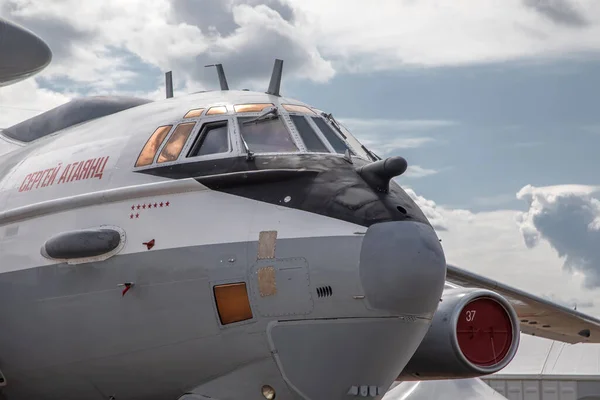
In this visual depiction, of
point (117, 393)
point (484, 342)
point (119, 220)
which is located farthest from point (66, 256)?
point (484, 342)

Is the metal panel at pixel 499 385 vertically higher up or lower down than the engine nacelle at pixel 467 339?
higher up

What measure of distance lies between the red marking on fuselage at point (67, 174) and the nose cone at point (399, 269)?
9.74 feet

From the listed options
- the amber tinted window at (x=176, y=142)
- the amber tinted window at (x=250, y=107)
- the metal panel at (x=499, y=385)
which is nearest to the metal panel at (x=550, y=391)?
the metal panel at (x=499, y=385)

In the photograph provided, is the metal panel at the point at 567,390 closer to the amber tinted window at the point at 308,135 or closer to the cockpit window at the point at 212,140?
the amber tinted window at the point at 308,135

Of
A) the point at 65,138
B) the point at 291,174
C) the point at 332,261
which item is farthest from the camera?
the point at 65,138

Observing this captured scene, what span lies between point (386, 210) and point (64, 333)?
3262mm

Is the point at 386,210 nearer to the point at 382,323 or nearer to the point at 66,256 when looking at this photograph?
the point at 382,323

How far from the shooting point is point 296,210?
8266mm

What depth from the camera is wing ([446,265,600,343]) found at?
13.6 meters

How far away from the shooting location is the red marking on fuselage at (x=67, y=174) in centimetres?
943

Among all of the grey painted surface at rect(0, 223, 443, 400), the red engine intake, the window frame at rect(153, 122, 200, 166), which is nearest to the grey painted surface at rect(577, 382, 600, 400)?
the red engine intake

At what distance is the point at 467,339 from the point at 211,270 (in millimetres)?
3820

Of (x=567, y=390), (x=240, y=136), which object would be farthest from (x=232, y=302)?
(x=567, y=390)

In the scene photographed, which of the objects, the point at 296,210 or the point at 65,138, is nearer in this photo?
the point at 296,210
